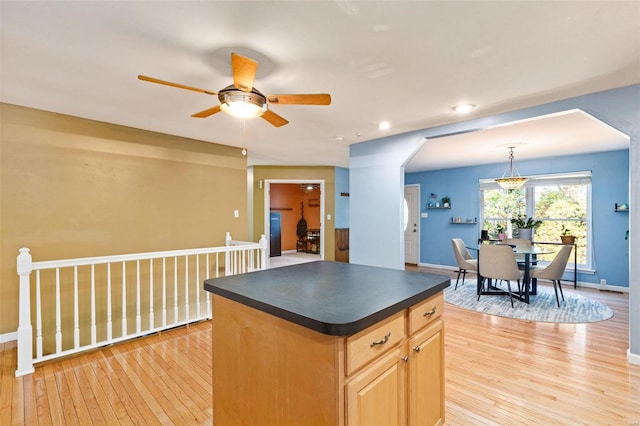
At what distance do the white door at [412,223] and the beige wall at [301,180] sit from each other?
208 cm

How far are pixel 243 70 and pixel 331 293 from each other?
1365 millimetres

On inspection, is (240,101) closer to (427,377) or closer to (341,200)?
(427,377)

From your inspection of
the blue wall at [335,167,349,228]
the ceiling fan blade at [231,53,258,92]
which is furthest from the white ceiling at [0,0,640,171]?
the blue wall at [335,167,349,228]

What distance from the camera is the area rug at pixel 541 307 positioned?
3.74 meters

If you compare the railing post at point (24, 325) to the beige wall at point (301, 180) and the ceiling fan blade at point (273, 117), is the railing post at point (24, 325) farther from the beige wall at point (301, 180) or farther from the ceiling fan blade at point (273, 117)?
the beige wall at point (301, 180)

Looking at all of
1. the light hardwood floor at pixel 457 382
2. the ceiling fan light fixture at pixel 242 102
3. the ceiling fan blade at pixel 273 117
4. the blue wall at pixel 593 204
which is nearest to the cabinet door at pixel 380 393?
the light hardwood floor at pixel 457 382

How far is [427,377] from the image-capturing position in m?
1.58

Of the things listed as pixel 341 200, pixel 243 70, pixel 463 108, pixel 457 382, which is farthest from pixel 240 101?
pixel 341 200

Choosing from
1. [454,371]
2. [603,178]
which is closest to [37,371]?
[454,371]

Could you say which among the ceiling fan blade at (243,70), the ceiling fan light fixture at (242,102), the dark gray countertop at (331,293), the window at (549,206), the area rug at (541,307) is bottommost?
the area rug at (541,307)

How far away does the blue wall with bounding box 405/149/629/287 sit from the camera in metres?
5.01

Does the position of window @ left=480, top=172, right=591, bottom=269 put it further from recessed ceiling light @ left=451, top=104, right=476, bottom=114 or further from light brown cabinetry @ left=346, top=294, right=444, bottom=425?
light brown cabinetry @ left=346, top=294, right=444, bottom=425

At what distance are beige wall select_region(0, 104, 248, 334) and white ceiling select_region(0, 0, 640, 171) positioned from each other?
353mm

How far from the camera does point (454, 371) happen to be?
8.21ft
